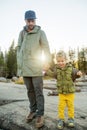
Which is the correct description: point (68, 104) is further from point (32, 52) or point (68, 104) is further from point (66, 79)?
point (32, 52)

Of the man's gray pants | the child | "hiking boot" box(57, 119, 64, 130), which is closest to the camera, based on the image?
"hiking boot" box(57, 119, 64, 130)

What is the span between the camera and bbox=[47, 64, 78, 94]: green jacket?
6.46 metres

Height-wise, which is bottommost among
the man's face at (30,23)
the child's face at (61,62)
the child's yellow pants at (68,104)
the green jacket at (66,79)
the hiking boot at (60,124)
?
the hiking boot at (60,124)

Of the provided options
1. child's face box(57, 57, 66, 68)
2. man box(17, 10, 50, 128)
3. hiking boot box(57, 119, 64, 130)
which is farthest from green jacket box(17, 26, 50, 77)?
hiking boot box(57, 119, 64, 130)

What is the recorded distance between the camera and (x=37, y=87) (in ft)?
21.5

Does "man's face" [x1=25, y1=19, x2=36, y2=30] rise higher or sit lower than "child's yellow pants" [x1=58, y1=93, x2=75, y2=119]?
higher

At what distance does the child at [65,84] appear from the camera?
254 inches

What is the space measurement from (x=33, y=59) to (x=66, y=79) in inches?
33.0

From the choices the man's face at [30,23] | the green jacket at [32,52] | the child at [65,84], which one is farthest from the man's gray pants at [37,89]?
the man's face at [30,23]

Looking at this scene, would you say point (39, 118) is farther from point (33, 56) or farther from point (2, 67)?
point (2, 67)

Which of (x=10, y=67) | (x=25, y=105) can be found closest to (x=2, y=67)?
(x=10, y=67)

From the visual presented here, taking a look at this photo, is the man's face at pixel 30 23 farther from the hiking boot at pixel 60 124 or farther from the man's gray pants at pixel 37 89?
the hiking boot at pixel 60 124

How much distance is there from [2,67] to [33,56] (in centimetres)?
8078

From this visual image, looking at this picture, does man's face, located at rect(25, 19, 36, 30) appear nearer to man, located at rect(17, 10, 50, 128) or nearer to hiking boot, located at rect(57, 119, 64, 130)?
man, located at rect(17, 10, 50, 128)
